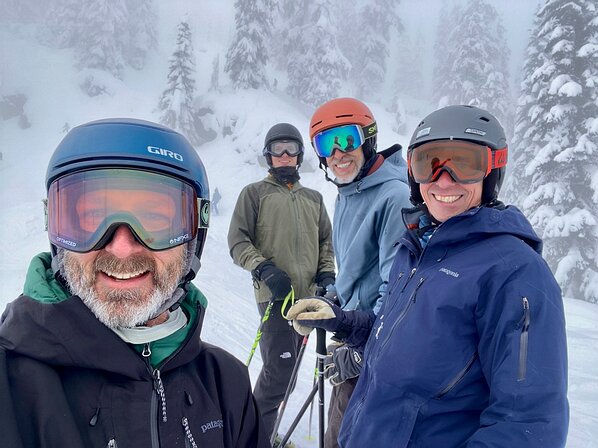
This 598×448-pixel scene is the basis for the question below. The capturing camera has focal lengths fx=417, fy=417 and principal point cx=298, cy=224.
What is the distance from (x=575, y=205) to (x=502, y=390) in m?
18.0

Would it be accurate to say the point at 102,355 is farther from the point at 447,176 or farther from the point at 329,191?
the point at 329,191

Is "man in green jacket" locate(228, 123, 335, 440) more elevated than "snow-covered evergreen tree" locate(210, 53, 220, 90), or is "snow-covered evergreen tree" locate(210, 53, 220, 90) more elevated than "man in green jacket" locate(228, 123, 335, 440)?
"snow-covered evergreen tree" locate(210, 53, 220, 90)

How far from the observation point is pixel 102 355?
4.43 ft

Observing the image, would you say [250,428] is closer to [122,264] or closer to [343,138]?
[122,264]

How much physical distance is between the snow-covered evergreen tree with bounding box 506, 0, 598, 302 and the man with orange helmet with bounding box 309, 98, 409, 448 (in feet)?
49.9

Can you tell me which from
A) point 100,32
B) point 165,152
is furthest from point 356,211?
point 100,32

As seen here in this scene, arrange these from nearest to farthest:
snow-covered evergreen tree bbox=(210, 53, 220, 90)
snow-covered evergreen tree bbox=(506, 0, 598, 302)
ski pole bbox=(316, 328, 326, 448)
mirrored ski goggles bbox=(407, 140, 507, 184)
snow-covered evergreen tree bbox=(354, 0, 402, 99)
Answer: mirrored ski goggles bbox=(407, 140, 507, 184) → ski pole bbox=(316, 328, 326, 448) → snow-covered evergreen tree bbox=(506, 0, 598, 302) → snow-covered evergreen tree bbox=(210, 53, 220, 90) → snow-covered evergreen tree bbox=(354, 0, 402, 99)

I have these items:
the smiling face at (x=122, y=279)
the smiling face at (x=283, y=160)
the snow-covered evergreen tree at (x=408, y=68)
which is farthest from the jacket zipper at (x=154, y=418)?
the snow-covered evergreen tree at (x=408, y=68)

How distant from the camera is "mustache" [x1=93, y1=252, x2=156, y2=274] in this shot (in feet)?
5.35

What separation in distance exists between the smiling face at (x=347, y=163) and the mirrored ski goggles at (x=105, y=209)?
1.95 m

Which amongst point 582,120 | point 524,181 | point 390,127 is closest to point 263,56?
point 390,127

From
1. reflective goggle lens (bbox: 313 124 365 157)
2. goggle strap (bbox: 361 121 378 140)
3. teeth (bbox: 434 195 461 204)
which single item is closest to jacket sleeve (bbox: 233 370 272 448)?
teeth (bbox: 434 195 461 204)

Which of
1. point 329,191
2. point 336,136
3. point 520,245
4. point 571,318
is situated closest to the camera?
point 520,245

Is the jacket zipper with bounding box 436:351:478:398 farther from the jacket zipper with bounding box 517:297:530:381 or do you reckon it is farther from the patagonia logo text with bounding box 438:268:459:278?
the patagonia logo text with bounding box 438:268:459:278
